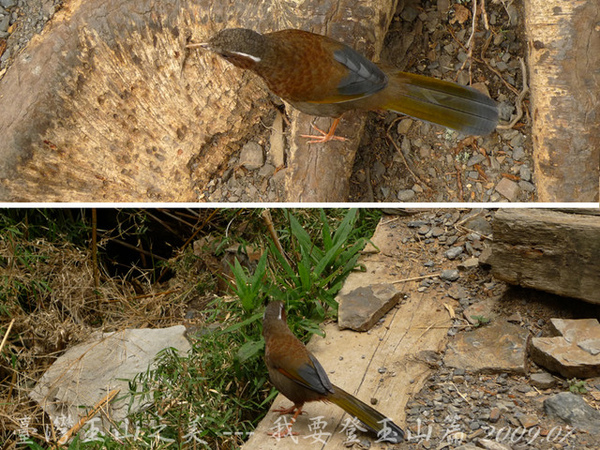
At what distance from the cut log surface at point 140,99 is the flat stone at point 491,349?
0.68 metres

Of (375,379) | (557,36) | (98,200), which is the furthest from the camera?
(98,200)

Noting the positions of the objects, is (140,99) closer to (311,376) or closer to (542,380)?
(311,376)

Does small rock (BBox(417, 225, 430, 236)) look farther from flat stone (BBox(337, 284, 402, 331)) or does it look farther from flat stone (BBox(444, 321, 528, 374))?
flat stone (BBox(444, 321, 528, 374))

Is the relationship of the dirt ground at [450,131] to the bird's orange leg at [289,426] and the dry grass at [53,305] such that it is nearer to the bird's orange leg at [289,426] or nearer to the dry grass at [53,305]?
the bird's orange leg at [289,426]

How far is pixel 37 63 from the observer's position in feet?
8.41

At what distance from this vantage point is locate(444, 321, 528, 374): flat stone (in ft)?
7.93

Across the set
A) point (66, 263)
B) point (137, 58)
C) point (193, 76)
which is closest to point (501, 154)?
point (193, 76)

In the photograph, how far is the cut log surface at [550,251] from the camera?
241 cm

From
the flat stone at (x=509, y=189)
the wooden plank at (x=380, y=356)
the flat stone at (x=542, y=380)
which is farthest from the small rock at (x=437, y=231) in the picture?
the flat stone at (x=542, y=380)

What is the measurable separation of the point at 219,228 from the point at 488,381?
58.4 inches

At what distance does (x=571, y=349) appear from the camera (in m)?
2.35

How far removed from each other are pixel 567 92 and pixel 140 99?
1.42 m

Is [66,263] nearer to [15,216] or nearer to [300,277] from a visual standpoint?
[15,216]

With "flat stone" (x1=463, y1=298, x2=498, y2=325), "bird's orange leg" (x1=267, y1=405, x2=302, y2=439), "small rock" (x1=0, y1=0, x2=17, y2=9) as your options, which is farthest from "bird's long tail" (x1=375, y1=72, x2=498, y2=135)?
"small rock" (x1=0, y1=0, x2=17, y2=9)
